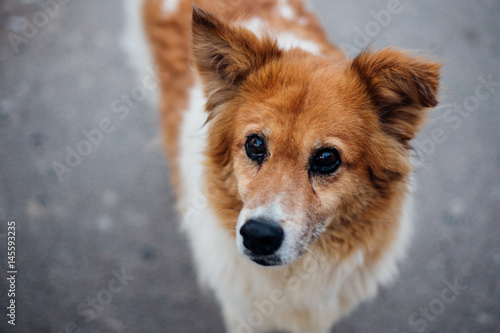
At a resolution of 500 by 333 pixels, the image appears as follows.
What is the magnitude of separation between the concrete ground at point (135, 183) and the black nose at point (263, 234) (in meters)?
1.70

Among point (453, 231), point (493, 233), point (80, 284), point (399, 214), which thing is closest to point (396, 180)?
point (399, 214)

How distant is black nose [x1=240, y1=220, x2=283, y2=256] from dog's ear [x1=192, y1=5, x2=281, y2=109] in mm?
913

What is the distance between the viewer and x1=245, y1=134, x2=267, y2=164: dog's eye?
192cm

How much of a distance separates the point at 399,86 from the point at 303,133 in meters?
0.56

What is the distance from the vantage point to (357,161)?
1.91 m

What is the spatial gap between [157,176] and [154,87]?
0.97 metres

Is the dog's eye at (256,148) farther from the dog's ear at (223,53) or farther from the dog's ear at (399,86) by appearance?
the dog's ear at (399,86)

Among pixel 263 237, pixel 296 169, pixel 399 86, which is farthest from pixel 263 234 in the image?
pixel 399 86

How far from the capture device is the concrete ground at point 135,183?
3.08m

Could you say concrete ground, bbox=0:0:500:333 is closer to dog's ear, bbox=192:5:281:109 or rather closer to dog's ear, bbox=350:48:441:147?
dog's ear, bbox=350:48:441:147

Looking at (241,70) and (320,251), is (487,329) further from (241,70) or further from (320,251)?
(241,70)

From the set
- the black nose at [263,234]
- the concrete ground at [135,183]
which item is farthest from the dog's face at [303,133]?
the concrete ground at [135,183]

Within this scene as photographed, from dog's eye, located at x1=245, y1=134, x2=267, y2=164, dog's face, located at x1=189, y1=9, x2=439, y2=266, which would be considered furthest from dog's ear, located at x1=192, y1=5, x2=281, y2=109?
dog's eye, located at x1=245, y1=134, x2=267, y2=164

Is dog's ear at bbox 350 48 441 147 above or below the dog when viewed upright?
above
